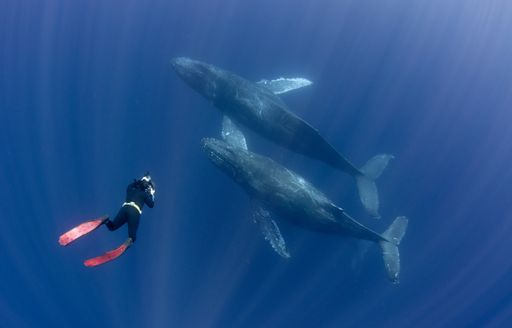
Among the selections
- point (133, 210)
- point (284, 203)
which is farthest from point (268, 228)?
point (133, 210)

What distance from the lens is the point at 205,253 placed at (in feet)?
60.3

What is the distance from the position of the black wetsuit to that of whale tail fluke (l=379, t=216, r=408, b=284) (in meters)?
9.21

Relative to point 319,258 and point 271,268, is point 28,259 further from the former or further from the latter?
point 319,258

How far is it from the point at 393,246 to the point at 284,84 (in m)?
8.11

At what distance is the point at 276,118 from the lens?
17.5 meters

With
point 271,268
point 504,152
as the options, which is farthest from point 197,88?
point 504,152

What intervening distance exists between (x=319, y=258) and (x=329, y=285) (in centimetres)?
110

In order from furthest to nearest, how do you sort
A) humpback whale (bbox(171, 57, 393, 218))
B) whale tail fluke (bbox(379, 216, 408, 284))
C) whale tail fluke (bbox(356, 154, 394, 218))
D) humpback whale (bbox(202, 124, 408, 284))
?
1. whale tail fluke (bbox(356, 154, 394, 218))
2. humpback whale (bbox(171, 57, 393, 218))
3. whale tail fluke (bbox(379, 216, 408, 284))
4. humpback whale (bbox(202, 124, 408, 284))

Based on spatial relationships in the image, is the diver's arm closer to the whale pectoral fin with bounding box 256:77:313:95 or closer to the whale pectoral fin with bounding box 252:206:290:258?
the whale pectoral fin with bounding box 252:206:290:258

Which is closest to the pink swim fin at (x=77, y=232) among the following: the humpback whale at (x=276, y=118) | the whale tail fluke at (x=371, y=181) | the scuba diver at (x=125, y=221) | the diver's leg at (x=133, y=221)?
the scuba diver at (x=125, y=221)

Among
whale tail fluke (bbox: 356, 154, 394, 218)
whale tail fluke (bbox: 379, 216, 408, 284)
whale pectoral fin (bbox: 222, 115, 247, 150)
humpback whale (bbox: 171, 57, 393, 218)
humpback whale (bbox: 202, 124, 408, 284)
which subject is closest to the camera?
humpback whale (bbox: 202, 124, 408, 284)

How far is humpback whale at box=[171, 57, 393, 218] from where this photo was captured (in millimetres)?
17453

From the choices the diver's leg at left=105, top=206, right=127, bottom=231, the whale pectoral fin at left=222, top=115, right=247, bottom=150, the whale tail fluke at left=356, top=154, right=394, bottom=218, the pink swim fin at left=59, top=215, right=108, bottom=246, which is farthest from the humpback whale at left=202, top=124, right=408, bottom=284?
the pink swim fin at left=59, top=215, right=108, bottom=246

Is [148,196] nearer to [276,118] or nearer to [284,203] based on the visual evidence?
[284,203]
